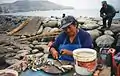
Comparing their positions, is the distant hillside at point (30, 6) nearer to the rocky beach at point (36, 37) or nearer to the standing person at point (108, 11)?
the rocky beach at point (36, 37)

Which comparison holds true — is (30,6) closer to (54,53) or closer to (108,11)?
(108,11)

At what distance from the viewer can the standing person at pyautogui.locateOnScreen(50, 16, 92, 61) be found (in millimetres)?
3162

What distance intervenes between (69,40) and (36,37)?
16.2ft

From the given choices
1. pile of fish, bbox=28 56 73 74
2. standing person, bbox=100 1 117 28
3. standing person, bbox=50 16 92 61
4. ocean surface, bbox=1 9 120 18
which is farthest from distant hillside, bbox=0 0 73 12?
pile of fish, bbox=28 56 73 74

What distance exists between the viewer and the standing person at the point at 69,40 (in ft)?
10.4

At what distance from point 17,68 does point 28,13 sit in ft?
30.5

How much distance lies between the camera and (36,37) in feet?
27.0

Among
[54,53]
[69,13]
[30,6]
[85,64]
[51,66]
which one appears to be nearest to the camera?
[85,64]

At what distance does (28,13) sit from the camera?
40.0ft

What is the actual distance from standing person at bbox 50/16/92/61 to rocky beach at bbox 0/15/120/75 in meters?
1.57

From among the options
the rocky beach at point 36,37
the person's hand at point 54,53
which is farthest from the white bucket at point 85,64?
the rocky beach at point 36,37

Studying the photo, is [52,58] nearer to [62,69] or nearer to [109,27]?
[62,69]

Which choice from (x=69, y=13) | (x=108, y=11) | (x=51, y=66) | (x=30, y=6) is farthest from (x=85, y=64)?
(x=30, y=6)

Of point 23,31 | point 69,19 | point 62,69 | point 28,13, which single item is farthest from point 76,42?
point 28,13
